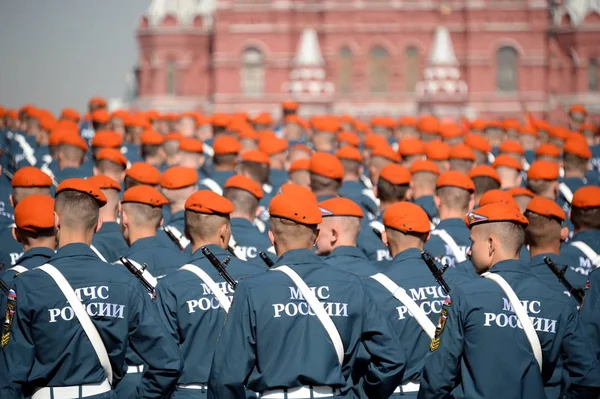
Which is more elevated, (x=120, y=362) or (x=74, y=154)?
(x=74, y=154)

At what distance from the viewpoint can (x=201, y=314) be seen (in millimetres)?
5699

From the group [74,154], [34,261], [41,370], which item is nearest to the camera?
[41,370]

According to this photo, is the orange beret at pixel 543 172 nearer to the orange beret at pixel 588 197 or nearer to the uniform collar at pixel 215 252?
the orange beret at pixel 588 197

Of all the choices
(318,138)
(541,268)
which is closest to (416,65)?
(318,138)

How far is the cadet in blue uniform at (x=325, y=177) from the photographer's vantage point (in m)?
8.84

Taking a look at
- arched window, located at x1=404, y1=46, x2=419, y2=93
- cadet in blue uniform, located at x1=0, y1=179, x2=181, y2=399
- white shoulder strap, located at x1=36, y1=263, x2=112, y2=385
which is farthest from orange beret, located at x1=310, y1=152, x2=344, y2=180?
arched window, located at x1=404, y1=46, x2=419, y2=93

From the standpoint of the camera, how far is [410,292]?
19.8 feet

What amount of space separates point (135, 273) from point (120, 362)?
0.76 m

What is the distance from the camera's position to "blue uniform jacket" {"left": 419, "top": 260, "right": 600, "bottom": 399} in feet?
16.8

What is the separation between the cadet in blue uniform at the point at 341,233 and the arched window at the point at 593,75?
36.3 metres

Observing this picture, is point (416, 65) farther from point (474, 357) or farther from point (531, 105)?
point (474, 357)

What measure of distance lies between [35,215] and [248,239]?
94.7 inches

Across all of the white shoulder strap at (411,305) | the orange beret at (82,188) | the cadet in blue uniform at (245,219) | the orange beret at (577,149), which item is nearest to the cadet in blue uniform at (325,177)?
the cadet in blue uniform at (245,219)

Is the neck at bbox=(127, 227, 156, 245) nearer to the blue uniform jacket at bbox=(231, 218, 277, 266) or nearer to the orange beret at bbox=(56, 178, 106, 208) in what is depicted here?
the blue uniform jacket at bbox=(231, 218, 277, 266)
